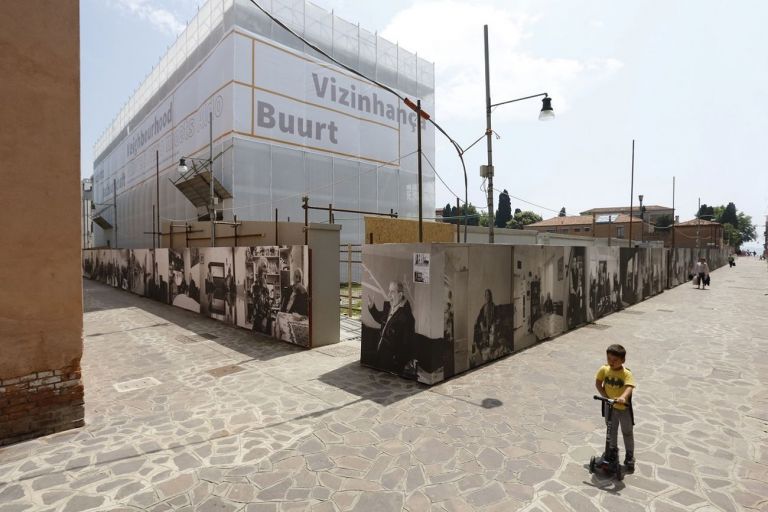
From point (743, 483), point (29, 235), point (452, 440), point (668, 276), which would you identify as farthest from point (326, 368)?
point (668, 276)

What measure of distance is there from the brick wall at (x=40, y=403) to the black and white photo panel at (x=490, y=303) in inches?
245

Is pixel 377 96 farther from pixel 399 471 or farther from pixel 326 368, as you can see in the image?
pixel 399 471

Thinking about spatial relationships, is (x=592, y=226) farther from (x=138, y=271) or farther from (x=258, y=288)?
(x=258, y=288)

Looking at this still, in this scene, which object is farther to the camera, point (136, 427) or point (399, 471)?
point (136, 427)

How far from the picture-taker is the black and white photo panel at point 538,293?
9117mm

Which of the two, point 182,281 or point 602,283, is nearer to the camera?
point 602,283

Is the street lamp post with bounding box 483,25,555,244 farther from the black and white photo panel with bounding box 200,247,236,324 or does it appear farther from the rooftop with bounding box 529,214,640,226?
the rooftop with bounding box 529,214,640,226

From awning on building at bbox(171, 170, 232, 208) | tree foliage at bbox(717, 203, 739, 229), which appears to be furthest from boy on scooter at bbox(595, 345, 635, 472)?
tree foliage at bbox(717, 203, 739, 229)

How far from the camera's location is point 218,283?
1295 cm

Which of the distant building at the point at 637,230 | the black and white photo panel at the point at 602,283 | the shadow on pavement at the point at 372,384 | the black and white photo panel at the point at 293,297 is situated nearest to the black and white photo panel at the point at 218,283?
the black and white photo panel at the point at 293,297

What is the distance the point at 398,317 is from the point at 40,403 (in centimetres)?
521

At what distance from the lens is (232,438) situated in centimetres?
494

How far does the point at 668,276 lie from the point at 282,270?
24.3 meters

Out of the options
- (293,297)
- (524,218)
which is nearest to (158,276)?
(293,297)
